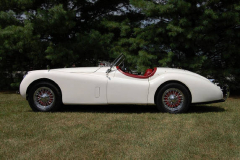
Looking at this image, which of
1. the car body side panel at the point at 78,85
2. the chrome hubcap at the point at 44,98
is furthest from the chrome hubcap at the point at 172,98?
the chrome hubcap at the point at 44,98

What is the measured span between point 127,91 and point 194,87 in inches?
51.0

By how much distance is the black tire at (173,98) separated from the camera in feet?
16.8

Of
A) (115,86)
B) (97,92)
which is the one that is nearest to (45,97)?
(97,92)

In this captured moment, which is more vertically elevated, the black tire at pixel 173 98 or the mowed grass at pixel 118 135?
the black tire at pixel 173 98

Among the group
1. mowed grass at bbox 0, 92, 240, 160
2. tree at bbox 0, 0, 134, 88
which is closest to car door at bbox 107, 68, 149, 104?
mowed grass at bbox 0, 92, 240, 160

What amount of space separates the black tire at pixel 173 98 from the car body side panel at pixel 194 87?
0.33 feet

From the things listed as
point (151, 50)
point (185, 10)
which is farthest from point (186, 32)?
point (151, 50)

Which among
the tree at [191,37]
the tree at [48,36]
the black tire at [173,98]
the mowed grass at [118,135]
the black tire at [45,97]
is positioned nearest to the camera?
the mowed grass at [118,135]

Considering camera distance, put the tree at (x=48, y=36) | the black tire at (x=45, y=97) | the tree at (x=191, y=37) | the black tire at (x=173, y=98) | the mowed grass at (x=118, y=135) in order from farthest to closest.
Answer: the tree at (x=48, y=36), the tree at (x=191, y=37), the black tire at (x=45, y=97), the black tire at (x=173, y=98), the mowed grass at (x=118, y=135)

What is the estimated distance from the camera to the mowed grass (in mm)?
3006

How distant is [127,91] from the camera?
5152 mm

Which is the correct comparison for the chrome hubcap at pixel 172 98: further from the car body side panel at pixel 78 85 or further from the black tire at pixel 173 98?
the car body side panel at pixel 78 85

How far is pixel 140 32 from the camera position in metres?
8.96

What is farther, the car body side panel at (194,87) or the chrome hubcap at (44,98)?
the chrome hubcap at (44,98)
